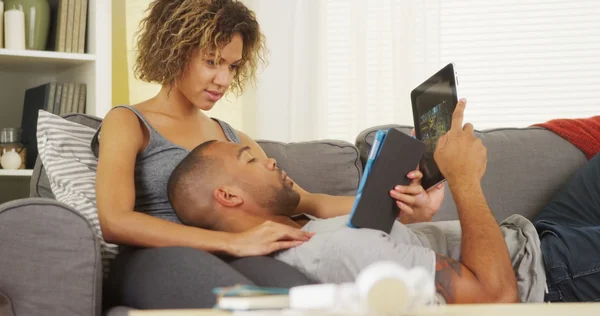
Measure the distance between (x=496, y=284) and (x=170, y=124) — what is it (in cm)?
93

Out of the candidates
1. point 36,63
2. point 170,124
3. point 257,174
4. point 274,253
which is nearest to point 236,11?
point 170,124

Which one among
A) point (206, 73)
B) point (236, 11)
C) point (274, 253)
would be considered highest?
point (236, 11)

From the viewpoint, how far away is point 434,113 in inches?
66.6

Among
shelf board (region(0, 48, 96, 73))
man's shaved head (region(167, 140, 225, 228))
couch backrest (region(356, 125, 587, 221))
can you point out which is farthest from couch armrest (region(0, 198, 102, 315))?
shelf board (region(0, 48, 96, 73))

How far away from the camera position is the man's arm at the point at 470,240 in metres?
1.36

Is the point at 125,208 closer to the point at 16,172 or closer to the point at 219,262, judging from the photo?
the point at 219,262

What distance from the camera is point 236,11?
6.49 ft

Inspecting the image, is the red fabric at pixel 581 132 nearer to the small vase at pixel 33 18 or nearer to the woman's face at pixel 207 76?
the woman's face at pixel 207 76

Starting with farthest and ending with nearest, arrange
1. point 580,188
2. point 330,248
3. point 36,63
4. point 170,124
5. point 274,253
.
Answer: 1. point 36,63
2. point 580,188
3. point 170,124
4. point 274,253
5. point 330,248

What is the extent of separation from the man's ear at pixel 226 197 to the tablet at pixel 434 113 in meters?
0.42

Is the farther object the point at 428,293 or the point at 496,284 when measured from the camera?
the point at 496,284

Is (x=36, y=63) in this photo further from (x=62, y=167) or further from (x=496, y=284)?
(x=496, y=284)

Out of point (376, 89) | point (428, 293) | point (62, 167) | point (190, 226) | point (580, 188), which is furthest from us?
point (376, 89)

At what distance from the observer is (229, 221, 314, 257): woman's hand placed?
4.84 feet
